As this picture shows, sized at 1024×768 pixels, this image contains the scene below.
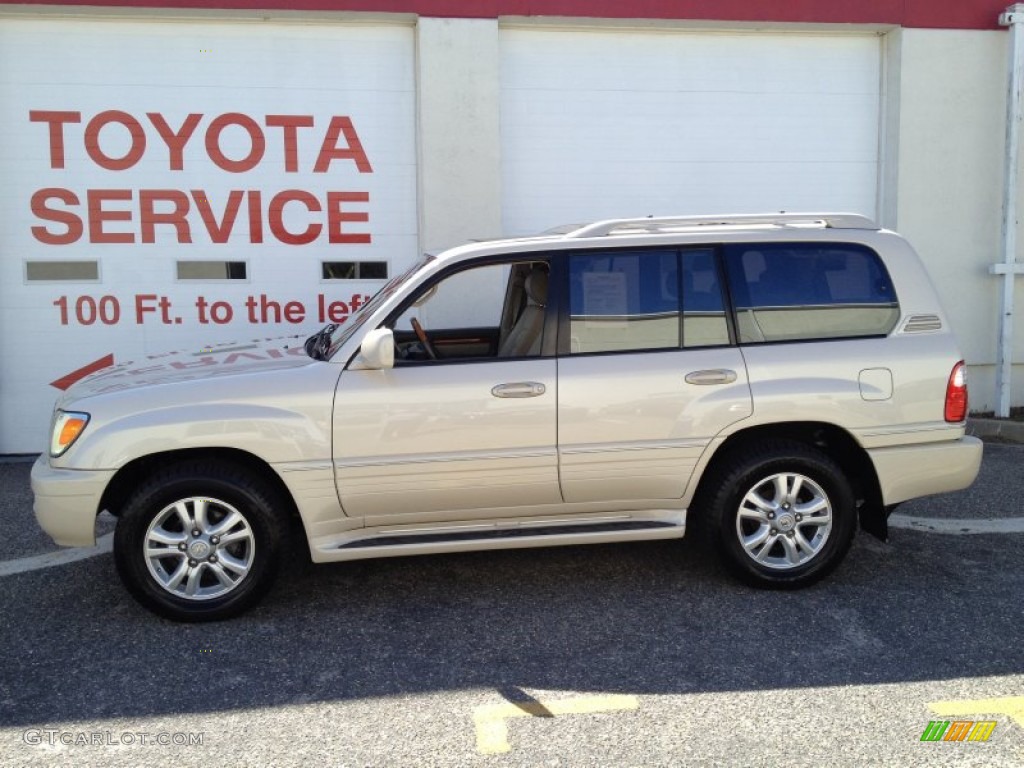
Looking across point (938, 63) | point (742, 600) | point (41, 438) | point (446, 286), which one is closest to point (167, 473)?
point (742, 600)

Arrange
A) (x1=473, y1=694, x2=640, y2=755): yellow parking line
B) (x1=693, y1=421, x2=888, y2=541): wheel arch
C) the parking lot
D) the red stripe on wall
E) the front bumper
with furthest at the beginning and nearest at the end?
the red stripe on wall, (x1=693, y1=421, x2=888, y2=541): wheel arch, the front bumper, (x1=473, y1=694, x2=640, y2=755): yellow parking line, the parking lot

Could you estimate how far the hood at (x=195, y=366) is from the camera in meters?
4.43

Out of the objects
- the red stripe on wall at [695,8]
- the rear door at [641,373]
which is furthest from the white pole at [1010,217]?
the rear door at [641,373]

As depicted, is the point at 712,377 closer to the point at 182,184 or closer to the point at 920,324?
the point at 920,324

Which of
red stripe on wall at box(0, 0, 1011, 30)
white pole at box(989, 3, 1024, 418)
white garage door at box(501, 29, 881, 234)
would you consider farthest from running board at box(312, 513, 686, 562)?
white pole at box(989, 3, 1024, 418)

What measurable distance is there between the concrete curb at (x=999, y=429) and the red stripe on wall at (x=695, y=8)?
3708 millimetres

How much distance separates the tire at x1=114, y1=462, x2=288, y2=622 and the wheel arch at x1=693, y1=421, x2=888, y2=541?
7.21ft

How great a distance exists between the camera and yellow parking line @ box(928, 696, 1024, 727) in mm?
3463

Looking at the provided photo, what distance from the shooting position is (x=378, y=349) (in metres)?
4.23

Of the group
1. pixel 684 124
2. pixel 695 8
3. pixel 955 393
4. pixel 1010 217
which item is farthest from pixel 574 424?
pixel 1010 217

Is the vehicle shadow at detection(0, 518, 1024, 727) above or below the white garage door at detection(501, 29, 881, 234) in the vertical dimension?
below

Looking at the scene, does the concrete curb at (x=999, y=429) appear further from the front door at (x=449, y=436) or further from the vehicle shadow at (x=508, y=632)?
the front door at (x=449, y=436)

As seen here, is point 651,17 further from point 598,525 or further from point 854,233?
point 598,525

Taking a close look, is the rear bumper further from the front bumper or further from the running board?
the front bumper
